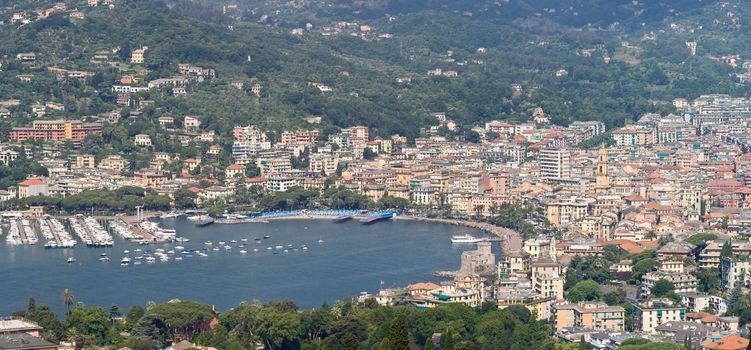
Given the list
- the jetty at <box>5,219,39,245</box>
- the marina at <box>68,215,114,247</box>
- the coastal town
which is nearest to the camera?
the coastal town

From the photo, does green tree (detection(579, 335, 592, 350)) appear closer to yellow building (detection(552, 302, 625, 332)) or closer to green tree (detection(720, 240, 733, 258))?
yellow building (detection(552, 302, 625, 332))

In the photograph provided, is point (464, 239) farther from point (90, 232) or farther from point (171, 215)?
point (171, 215)

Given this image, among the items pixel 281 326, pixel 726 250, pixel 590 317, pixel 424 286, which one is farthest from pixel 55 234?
pixel 590 317

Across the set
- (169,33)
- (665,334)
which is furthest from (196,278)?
(169,33)

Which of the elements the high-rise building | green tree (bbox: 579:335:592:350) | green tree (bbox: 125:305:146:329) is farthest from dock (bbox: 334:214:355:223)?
green tree (bbox: 579:335:592:350)

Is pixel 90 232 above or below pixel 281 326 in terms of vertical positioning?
above

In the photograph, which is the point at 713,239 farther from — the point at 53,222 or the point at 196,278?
the point at 53,222

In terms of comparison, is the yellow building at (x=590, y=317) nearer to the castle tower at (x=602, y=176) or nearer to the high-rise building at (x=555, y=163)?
the castle tower at (x=602, y=176)
